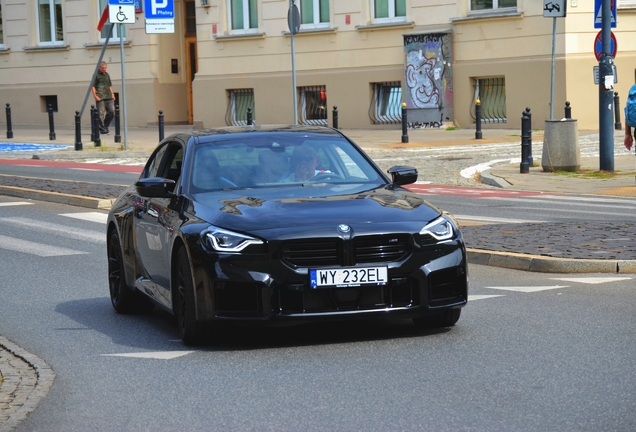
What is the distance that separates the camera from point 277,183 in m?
8.59

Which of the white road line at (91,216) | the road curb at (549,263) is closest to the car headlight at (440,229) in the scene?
the road curb at (549,263)

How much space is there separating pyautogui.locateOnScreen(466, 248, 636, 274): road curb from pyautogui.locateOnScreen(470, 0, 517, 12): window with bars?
2166 cm

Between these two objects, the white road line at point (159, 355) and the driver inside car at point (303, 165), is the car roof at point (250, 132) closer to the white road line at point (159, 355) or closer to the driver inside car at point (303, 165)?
the driver inside car at point (303, 165)

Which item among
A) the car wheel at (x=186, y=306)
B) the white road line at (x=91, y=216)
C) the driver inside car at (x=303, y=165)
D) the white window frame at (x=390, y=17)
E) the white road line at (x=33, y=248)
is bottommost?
the white road line at (x=91, y=216)

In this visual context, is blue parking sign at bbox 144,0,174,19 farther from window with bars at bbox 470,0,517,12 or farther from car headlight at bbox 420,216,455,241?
car headlight at bbox 420,216,455,241

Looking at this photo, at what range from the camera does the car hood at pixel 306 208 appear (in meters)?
7.61

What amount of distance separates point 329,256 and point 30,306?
3.32 m

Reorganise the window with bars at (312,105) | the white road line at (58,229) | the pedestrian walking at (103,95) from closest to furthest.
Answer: the white road line at (58,229) → the pedestrian walking at (103,95) → the window with bars at (312,105)

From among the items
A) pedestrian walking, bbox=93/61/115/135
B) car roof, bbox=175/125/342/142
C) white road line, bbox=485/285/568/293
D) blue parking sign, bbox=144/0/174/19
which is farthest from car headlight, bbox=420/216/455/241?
pedestrian walking, bbox=93/61/115/135

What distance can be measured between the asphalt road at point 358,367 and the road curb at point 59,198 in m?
7.04

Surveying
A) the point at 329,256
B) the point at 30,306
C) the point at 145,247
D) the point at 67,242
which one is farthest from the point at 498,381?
the point at 67,242

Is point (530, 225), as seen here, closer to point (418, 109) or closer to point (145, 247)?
point (145, 247)

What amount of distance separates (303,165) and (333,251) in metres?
1.37

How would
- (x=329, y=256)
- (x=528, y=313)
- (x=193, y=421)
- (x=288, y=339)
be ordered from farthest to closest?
(x=528, y=313), (x=288, y=339), (x=329, y=256), (x=193, y=421)
